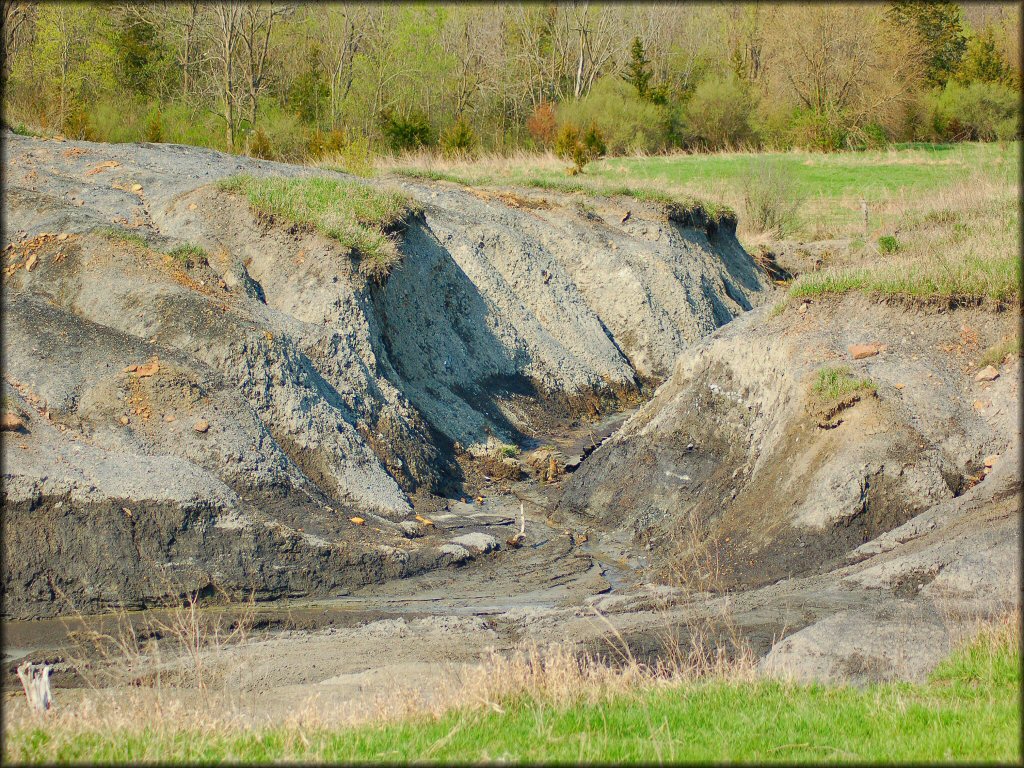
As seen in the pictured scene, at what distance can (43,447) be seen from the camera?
1060 centimetres

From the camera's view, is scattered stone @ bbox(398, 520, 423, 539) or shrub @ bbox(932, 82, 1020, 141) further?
shrub @ bbox(932, 82, 1020, 141)

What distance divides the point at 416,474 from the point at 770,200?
21.2 m

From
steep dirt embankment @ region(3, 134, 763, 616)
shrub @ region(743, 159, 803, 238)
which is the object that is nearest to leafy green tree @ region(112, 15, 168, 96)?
steep dirt embankment @ region(3, 134, 763, 616)

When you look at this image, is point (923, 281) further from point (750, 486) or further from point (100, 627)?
point (100, 627)

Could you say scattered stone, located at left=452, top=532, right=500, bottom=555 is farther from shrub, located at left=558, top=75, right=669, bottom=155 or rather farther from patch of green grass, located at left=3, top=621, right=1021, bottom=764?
shrub, located at left=558, top=75, right=669, bottom=155

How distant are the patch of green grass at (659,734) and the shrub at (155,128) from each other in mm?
21389

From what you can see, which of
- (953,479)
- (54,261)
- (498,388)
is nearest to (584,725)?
(953,479)

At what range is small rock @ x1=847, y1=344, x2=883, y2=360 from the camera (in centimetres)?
1212

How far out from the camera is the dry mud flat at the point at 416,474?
8.46 m

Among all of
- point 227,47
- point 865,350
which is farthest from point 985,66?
point 865,350

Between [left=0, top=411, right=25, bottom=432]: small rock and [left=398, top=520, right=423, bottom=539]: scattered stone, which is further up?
[left=0, top=411, right=25, bottom=432]: small rock

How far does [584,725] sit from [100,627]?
18.3ft

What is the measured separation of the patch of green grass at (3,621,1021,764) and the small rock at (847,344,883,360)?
255 inches

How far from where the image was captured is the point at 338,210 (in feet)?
54.1
